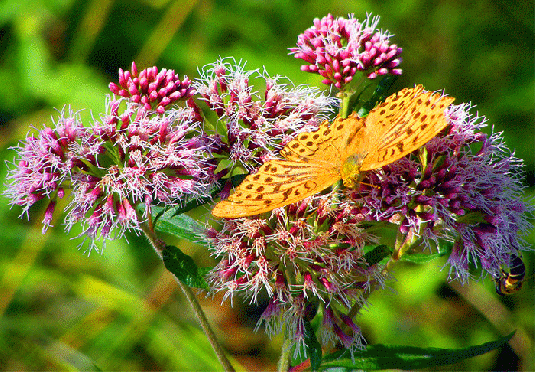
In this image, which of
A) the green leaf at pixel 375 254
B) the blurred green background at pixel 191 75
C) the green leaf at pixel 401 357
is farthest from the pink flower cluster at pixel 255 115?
the blurred green background at pixel 191 75

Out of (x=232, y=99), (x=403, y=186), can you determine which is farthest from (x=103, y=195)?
(x=403, y=186)

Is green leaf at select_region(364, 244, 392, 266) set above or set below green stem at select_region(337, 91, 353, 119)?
below

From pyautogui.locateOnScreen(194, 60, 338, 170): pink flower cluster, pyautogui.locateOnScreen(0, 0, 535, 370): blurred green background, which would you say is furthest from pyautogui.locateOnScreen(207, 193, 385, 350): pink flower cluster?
pyautogui.locateOnScreen(0, 0, 535, 370): blurred green background

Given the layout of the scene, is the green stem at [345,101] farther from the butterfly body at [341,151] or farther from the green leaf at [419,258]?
the green leaf at [419,258]

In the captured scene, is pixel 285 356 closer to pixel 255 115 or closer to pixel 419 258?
pixel 419 258

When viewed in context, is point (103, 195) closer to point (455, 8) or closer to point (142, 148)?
point (142, 148)

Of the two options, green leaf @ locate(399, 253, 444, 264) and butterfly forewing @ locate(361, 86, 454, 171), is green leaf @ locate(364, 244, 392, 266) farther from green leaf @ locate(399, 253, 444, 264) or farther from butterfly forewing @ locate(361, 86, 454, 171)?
butterfly forewing @ locate(361, 86, 454, 171)
